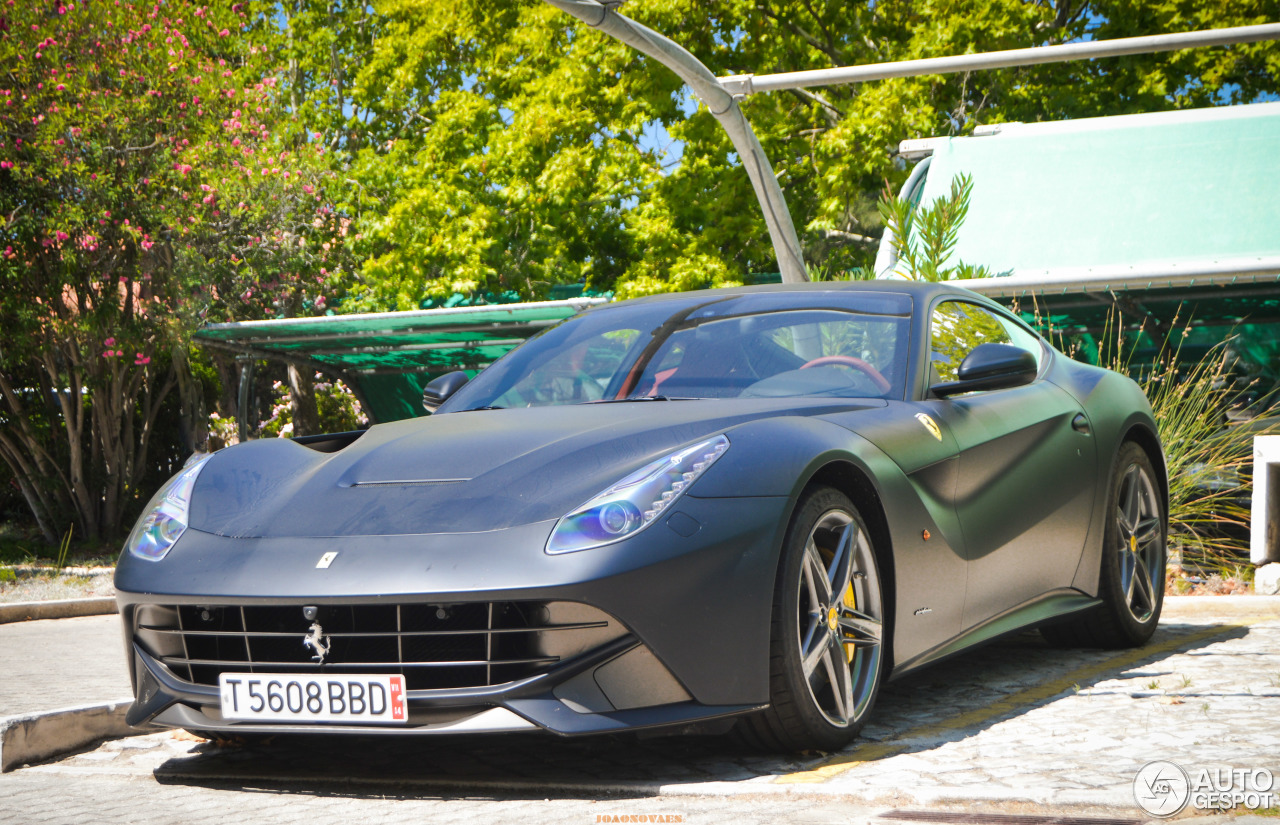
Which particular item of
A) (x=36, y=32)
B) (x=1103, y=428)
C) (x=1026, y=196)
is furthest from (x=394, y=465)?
(x=36, y=32)

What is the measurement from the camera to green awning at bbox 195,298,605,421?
1299 centimetres

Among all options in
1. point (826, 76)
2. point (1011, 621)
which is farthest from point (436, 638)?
point (826, 76)

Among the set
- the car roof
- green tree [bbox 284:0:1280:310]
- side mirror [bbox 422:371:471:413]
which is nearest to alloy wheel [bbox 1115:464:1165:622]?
the car roof

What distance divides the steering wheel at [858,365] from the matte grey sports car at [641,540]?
18mm

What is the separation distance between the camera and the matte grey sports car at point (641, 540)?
321cm

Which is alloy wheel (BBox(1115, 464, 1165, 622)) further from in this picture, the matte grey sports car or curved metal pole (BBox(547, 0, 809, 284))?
curved metal pole (BBox(547, 0, 809, 284))

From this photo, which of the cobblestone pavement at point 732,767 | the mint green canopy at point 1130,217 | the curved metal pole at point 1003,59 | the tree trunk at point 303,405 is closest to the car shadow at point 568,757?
the cobblestone pavement at point 732,767

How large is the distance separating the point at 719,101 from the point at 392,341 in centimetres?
504

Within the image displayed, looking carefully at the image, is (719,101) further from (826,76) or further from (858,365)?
(858,365)

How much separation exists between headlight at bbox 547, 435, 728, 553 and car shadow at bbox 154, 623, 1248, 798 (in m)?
0.52

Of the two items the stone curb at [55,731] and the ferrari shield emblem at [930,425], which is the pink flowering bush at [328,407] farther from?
the ferrari shield emblem at [930,425]

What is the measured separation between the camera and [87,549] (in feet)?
55.1

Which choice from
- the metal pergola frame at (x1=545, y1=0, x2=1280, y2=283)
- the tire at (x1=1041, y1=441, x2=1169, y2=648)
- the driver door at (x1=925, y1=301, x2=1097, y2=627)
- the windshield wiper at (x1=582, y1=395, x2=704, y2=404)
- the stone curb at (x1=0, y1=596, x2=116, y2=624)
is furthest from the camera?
the metal pergola frame at (x1=545, y1=0, x2=1280, y2=283)

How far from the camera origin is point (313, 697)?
329 centimetres
